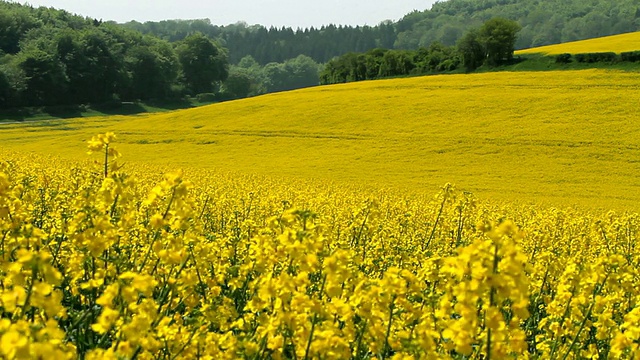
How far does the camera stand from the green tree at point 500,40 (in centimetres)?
4472

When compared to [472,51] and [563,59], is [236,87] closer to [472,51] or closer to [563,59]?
[472,51]

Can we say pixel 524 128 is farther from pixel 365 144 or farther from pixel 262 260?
pixel 262 260

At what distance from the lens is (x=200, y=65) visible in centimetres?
9419

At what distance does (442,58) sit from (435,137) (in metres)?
25.7

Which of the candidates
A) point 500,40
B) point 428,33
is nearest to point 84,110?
point 500,40

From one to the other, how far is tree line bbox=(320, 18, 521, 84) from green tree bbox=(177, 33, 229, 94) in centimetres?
3207

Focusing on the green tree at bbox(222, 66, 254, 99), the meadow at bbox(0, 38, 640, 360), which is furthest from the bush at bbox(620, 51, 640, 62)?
the green tree at bbox(222, 66, 254, 99)

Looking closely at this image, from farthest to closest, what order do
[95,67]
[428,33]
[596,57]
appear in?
[428,33]
[95,67]
[596,57]

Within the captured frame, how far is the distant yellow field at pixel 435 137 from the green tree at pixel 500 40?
6099 mm

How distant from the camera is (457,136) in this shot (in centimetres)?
2775

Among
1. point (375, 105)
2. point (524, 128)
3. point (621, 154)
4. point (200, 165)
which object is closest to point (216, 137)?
point (200, 165)

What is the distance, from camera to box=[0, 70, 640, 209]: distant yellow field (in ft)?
72.9

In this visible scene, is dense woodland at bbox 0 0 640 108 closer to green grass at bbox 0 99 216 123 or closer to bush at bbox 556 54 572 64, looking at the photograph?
green grass at bbox 0 99 216 123

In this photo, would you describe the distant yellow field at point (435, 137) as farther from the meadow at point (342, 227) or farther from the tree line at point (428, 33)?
the tree line at point (428, 33)
